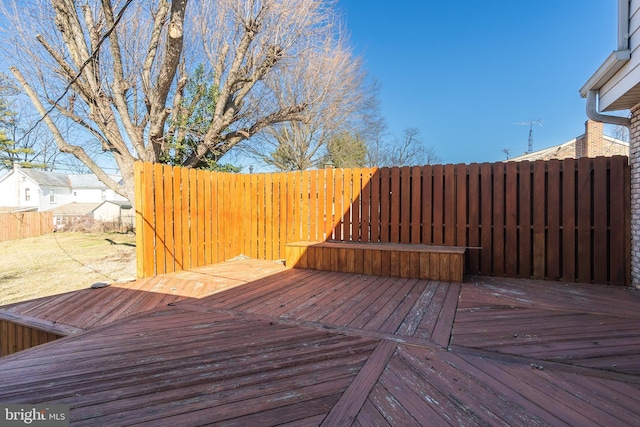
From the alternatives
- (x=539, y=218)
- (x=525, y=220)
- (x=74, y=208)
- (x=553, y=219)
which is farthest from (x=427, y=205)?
(x=74, y=208)

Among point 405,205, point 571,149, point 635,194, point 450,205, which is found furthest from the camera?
point 571,149

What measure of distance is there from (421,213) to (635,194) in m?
2.43

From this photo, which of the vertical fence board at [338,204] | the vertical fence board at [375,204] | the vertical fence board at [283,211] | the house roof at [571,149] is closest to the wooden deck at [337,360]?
the vertical fence board at [375,204]

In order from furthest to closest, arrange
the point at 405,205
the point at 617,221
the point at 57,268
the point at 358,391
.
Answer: the point at 57,268 < the point at 405,205 < the point at 617,221 < the point at 358,391

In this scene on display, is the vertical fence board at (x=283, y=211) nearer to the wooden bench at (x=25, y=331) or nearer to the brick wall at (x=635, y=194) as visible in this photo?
the wooden bench at (x=25, y=331)

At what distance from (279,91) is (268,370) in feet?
34.2

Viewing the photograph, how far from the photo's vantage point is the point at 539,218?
4.02 metres

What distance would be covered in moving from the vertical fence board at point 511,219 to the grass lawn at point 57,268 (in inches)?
205

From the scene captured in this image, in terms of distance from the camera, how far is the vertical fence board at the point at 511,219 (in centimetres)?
412

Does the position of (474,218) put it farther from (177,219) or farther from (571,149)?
(571,149)

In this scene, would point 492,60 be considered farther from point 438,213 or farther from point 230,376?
point 230,376

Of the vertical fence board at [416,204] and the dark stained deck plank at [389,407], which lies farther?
the vertical fence board at [416,204]

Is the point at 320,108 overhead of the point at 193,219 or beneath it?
overhead

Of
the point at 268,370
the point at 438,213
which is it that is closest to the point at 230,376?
the point at 268,370
